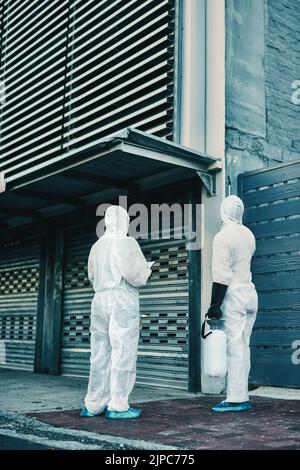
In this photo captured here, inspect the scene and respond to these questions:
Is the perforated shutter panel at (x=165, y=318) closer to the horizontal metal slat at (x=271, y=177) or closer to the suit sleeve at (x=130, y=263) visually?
the horizontal metal slat at (x=271, y=177)

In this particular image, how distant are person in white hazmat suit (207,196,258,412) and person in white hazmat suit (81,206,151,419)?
719mm

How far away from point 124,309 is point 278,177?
296cm

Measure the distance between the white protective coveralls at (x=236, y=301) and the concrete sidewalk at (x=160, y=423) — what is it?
351 millimetres

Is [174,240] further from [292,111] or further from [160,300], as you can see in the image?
[292,111]

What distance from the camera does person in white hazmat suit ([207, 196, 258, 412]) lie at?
5629 millimetres

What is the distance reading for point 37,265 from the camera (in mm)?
10875

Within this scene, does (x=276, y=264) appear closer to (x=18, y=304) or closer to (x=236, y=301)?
(x=236, y=301)

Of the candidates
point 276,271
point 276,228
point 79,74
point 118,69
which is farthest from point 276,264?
point 79,74

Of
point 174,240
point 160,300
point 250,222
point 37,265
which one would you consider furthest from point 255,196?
point 37,265

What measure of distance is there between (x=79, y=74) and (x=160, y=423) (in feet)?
20.2

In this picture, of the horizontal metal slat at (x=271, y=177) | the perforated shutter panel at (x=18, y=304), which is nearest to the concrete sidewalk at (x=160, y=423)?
the horizontal metal slat at (x=271, y=177)

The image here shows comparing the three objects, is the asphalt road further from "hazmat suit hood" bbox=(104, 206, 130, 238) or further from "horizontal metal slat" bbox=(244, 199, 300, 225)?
"horizontal metal slat" bbox=(244, 199, 300, 225)

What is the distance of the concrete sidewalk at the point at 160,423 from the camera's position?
4238 millimetres

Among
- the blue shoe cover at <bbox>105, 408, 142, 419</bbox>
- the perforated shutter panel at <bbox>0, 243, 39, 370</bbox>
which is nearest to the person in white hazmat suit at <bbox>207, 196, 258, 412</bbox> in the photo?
the blue shoe cover at <bbox>105, 408, 142, 419</bbox>
